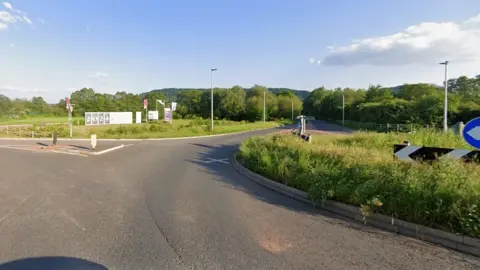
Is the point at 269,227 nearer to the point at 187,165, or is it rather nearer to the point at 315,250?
the point at 315,250

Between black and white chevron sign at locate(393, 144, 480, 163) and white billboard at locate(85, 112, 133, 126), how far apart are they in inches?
1553

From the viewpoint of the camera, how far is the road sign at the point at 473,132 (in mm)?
5055

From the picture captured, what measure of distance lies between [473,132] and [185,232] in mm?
5126

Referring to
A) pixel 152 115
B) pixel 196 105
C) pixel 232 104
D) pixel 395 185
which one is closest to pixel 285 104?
pixel 232 104

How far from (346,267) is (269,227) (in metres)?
1.64

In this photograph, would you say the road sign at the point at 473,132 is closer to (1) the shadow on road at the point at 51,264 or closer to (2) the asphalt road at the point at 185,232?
(2) the asphalt road at the point at 185,232

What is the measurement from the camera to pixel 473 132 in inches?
201

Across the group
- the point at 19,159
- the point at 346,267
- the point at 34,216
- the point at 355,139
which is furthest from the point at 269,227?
the point at 19,159

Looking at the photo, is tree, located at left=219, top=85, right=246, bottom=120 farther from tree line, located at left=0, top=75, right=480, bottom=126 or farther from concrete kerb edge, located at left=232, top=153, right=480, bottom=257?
concrete kerb edge, located at left=232, top=153, right=480, bottom=257

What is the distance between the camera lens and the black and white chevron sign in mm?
6684

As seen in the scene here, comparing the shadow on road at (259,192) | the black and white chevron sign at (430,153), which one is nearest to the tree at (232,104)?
the shadow on road at (259,192)

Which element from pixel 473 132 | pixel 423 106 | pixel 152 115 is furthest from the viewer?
pixel 152 115

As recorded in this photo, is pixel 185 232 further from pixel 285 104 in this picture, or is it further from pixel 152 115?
pixel 285 104

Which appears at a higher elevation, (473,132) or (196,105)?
(196,105)
